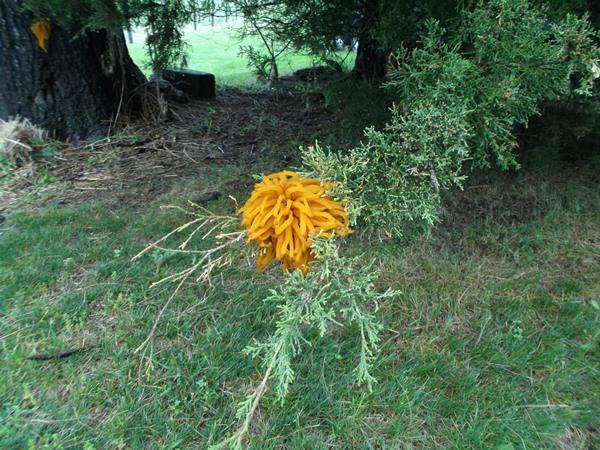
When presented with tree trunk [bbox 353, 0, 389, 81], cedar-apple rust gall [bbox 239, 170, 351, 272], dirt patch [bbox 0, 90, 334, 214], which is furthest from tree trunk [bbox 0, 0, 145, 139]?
cedar-apple rust gall [bbox 239, 170, 351, 272]

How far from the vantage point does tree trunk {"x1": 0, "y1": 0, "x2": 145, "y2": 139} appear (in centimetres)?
472

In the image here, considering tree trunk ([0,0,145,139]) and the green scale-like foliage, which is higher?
the green scale-like foliage

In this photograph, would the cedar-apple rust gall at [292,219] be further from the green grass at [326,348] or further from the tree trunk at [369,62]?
the tree trunk at [369,62]

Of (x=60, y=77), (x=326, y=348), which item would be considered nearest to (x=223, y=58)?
(x=60, y=77)

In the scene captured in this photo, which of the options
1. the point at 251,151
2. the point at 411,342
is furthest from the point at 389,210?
the point at 251,151

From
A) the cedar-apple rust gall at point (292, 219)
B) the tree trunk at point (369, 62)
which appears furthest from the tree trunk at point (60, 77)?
the cedar-apple rust gall at point (292, 219)

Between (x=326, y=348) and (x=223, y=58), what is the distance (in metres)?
12.7

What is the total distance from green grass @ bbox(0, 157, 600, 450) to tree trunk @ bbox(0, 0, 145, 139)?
183 cm

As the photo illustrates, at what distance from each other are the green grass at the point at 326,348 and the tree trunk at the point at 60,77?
183cm

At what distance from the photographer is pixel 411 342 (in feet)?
8.88

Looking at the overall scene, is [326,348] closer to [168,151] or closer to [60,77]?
[168,151]

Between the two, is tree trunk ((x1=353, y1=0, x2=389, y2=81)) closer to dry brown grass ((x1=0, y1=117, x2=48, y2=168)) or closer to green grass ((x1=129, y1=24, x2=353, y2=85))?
green grass ((x1=129, y1=24, x2=353, y2=85))

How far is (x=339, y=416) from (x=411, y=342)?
24.5 inches

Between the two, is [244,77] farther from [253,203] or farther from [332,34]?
[253,203]
